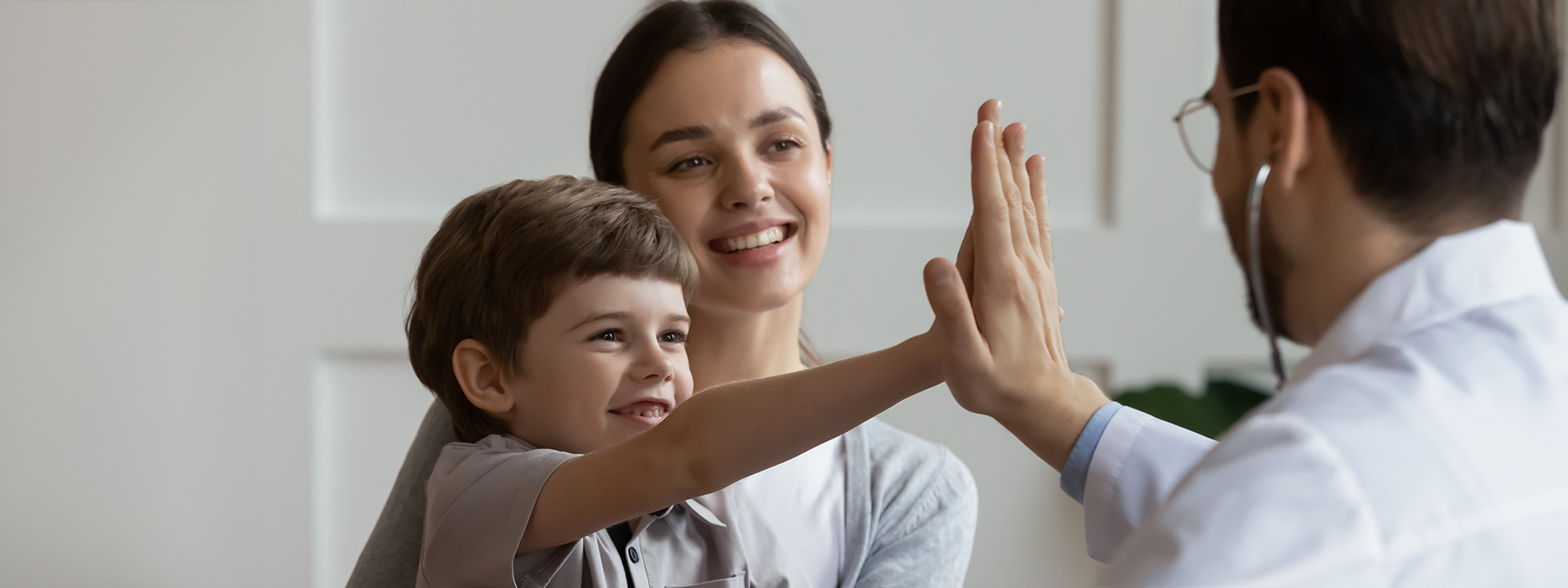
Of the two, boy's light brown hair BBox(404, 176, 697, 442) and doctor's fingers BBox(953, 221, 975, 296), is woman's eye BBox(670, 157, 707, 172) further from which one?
doctor's fingers BBox(953, 221, 975, 296)

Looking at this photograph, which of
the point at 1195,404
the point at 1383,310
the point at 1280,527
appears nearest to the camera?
the point at 1280,527

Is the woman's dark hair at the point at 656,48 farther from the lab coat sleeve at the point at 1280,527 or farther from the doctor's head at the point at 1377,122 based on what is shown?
the lab coat sleeve at the point at 1280,527

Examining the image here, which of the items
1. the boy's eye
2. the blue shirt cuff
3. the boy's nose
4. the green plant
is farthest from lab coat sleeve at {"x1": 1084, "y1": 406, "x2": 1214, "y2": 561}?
the green plant

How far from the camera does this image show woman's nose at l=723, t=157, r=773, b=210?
4.34ft

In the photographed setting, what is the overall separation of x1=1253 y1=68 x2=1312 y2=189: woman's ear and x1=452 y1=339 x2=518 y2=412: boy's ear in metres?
0.70

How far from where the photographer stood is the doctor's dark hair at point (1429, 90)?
26.8 inches

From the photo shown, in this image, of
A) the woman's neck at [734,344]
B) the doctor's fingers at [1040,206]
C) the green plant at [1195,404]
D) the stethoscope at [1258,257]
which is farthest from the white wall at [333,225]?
the stethoscope at [1258,257]

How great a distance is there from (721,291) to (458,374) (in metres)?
0.34

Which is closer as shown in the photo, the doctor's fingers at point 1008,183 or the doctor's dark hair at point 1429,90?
the doctor's dark hair at point 1429,90

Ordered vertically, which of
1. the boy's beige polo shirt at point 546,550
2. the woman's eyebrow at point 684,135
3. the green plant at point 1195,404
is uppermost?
the woman's eyebrow at point 684,135

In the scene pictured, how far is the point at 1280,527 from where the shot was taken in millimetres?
587

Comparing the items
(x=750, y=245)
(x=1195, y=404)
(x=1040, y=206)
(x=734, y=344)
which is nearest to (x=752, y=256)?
(x=750, y=245)

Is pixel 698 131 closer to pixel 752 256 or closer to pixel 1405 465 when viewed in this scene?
pixel 752 256

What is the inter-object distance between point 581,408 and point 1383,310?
0.68 m
